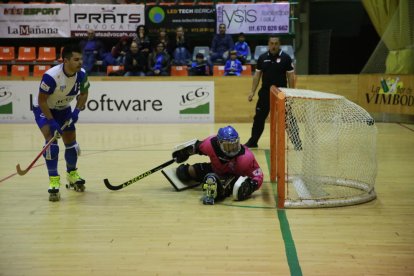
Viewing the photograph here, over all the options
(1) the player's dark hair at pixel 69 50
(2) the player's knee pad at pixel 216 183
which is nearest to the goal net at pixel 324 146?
(2) the player's knee pad at pixel 216 183

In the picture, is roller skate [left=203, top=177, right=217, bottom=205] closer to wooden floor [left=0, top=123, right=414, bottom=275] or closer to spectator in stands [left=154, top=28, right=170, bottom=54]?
wooden floor [left=0, top=123, right=414, bottom=275]

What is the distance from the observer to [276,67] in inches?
415

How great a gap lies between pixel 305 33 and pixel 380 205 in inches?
548

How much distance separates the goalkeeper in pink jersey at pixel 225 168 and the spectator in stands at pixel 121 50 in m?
10.1

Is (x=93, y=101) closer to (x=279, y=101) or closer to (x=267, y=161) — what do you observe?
(x=267, y=161)

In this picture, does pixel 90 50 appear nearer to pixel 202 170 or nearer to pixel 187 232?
pixel 202 170

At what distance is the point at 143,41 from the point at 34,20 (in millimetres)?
3674

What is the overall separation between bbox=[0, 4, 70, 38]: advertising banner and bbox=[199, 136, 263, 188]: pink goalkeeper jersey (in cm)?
1162

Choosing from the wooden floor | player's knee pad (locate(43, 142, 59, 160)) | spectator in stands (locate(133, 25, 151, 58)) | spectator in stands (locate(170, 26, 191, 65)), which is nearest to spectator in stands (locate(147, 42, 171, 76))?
spectator in stands (locate(133, 25, 151, 58))

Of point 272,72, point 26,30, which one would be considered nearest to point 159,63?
point 26,30

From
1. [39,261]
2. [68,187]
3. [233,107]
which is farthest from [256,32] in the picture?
[39,261]

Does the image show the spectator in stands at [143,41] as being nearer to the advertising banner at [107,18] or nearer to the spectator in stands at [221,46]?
the advertising banner at [107,18]

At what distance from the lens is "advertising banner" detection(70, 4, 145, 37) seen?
1739cm

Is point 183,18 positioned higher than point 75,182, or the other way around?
point 183,18
